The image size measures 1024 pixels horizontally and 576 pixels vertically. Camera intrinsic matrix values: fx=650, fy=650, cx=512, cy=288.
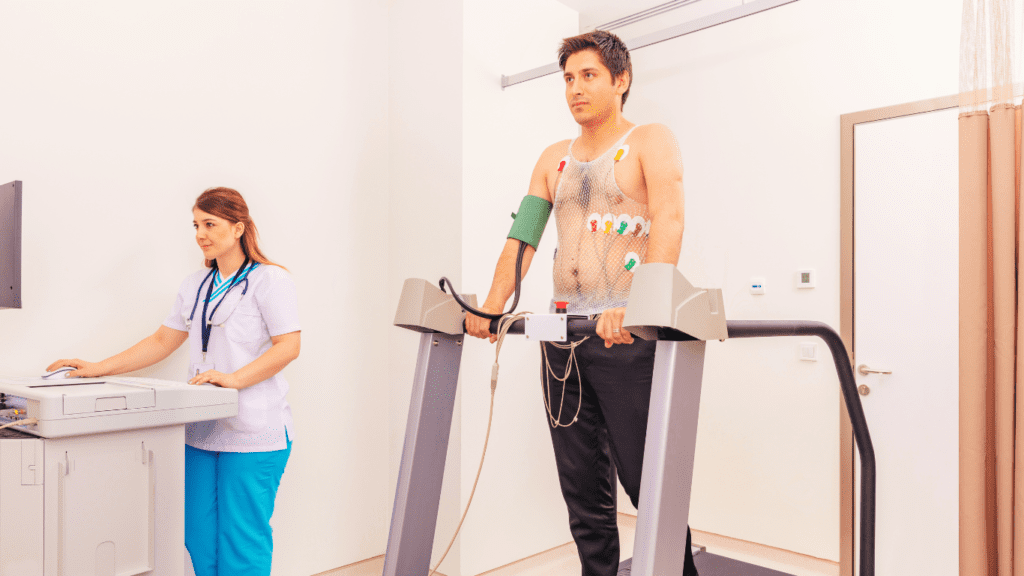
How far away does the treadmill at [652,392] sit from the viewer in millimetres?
1035

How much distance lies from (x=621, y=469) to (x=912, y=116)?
83.1 inches

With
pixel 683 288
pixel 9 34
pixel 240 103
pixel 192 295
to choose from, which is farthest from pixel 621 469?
pixel 9 34

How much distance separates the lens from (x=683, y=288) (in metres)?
1.06

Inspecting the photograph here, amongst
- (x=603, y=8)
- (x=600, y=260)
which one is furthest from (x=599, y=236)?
(x=603, y=8)

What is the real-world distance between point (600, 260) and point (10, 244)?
150 centimetres

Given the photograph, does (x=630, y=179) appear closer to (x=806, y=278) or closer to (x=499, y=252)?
(x=499, y=252)

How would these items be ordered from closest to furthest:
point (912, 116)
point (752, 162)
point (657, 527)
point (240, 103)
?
point (657, 527) < point (240, 103) < point (912, 116) < point (752, 162)

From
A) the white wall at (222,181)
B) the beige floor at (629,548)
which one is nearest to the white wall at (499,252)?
the beige floor at (629,548)

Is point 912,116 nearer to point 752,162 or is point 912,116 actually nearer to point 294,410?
point 752,162

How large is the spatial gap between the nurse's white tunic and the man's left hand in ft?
3.82

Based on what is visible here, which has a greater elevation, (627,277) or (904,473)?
(627,277)

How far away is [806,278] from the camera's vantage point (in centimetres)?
292

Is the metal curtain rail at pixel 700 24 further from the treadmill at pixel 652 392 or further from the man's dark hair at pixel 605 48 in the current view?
the treadmill at pixel 652 392

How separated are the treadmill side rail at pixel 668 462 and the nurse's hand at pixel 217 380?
4.08 ft
